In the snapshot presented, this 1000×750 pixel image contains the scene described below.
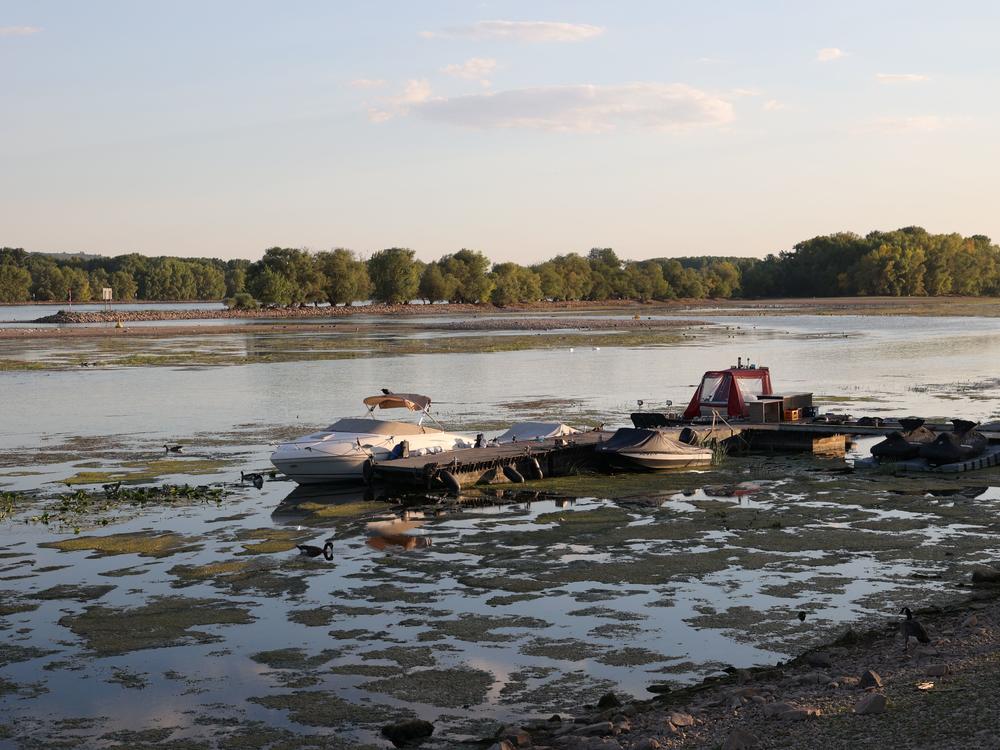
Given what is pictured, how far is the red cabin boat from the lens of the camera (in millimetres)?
39750

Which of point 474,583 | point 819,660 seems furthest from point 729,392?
point 819,660

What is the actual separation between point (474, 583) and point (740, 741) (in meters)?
8.80

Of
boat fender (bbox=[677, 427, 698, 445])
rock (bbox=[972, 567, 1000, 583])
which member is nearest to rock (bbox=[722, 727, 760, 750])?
rock (bbox=[972, 567, 1000, 583])

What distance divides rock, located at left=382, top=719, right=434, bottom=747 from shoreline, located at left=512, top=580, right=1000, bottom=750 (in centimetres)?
101

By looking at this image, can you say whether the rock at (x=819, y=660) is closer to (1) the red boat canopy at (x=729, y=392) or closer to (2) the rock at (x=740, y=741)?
(2) the rock at (x=740, y=741)

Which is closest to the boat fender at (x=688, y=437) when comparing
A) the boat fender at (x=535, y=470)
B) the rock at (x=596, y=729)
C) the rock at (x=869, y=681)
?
the boat fender at (x=535, y=470)

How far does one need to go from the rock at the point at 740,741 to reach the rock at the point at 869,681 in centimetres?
226

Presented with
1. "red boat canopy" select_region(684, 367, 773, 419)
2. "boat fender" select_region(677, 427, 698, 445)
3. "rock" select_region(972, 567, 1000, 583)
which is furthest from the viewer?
"red boat canopy" select_region(684, 367, 773, 419)

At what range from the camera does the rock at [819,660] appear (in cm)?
1490

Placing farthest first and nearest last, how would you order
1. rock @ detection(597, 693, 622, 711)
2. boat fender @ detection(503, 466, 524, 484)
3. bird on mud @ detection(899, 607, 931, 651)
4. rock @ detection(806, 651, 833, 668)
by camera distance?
boat fender @ detection(503, 466, 524, 484) < bird on mud @ detection(899, 607, 931, 651) < rock @ detection(806, 651, 833, 668) < rock @ detection(597, 693, 622, 711)

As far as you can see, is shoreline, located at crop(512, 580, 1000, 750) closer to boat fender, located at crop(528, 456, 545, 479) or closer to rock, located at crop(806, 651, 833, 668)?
rock, located at crop(806, 651, 833, 668)

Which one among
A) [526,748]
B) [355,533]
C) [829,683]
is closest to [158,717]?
[526,748]

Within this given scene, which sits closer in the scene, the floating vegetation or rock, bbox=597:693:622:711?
rock, bbox=597:693:622:711

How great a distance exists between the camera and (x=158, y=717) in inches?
547
